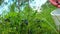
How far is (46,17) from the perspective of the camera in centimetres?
216

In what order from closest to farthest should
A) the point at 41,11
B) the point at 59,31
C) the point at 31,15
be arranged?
1. the point at 59,31
2. the point at 31,15
3. the point at 41,11

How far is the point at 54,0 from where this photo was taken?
2115 mm

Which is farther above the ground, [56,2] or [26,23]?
[56,2]

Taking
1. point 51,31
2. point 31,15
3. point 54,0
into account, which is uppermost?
point 54,0

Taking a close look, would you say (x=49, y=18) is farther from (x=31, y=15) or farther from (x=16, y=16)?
(x=16, y=16)

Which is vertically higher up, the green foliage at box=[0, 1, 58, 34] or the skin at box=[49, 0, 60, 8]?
the skin at box=[49, 0, 60, 8]

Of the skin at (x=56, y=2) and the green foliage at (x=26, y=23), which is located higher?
the skin at (x=56, y=2)

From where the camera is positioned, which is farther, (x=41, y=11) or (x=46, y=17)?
(x=41, y=11)

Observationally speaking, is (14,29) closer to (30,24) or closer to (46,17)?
(30,24)

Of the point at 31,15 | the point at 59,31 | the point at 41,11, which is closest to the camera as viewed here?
the point at 59,31

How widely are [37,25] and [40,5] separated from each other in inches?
17.5

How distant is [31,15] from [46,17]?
0.18 m

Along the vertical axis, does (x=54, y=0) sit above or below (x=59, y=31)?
above

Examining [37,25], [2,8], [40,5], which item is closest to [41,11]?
[40,5]
